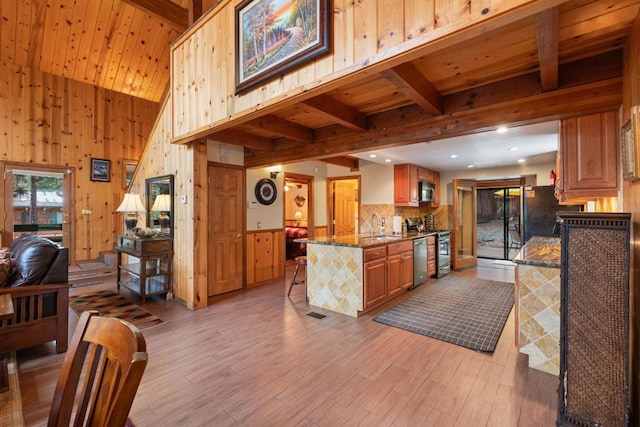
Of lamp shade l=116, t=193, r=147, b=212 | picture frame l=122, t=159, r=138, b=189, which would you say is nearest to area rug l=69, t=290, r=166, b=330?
lamp shade l=116, t=193, r=147, b=212

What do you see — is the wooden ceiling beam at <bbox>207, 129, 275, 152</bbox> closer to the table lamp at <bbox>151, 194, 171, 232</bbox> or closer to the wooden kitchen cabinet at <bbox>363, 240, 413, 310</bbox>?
the table lamp at <bbox>151, 194, 171, 232</bbox>

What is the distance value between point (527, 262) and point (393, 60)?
207 cm

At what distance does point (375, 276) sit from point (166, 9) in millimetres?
5938

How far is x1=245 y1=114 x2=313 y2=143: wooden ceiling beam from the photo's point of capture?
11.0 ft

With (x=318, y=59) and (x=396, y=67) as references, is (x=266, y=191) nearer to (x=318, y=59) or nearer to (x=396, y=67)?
(x=318, y=59)

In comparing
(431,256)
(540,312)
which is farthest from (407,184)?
(540,312)

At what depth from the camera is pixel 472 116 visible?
8.82 feet

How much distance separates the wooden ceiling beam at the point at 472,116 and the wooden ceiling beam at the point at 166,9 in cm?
398

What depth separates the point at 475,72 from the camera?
2330 mm

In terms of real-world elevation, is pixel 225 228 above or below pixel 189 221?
below

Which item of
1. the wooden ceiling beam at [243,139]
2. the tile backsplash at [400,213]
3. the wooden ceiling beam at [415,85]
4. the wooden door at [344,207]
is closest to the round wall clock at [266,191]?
the wooden ceiling beam at [243,139]

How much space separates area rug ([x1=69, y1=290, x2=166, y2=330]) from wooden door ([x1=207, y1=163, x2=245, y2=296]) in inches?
38.6

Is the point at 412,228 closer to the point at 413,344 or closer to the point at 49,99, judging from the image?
the point at 413,344

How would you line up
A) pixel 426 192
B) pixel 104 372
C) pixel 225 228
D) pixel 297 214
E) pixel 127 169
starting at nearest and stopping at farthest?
pixel 104 372 < pixel 225 228 < pixel 426 192 < pixel 127 169 < pixel 297 214
